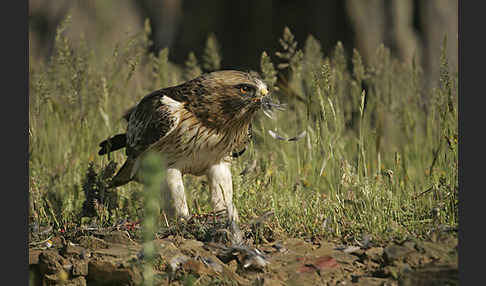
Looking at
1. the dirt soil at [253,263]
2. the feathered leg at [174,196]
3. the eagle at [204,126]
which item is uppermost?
the eagle at [204,126]

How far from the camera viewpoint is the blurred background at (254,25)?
334 inches

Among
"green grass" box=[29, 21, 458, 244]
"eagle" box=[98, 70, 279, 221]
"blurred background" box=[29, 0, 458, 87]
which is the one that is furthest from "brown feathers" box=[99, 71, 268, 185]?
"blurred background" box=[29, 0, 458, 87]

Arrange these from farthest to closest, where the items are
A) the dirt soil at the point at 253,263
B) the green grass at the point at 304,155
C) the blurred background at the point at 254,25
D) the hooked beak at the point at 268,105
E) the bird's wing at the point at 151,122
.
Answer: the blurred background at the point at 254,25, the bird's wing at the point at 151,122, the hooked beak at the point at 268,105, the green grass at the point at 304,155, the dirt soil at the point at 253,263

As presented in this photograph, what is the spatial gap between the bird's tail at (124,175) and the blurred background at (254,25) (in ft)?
12.6

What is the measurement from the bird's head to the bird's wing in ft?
0.60

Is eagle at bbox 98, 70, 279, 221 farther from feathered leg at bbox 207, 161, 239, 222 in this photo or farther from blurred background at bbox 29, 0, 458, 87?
blurred background at bbox 29, 0, 458, 87

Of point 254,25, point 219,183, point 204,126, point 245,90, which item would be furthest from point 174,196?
point 254,25

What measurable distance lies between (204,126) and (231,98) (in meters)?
0.27

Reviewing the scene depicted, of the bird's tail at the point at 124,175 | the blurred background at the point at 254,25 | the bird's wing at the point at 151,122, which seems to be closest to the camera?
the bird's wing at the point at 151,122

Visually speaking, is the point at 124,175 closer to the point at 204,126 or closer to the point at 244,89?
the point at 204,126

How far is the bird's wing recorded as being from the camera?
4.05m

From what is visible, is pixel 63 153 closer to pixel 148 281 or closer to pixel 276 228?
pixel 276 228

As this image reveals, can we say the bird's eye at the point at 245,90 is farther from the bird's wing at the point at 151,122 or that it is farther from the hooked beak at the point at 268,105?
the bird's wing at the point at 151,122

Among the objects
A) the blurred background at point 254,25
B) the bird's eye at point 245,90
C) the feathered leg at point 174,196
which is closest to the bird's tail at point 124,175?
the feathered leg at point 174,196
